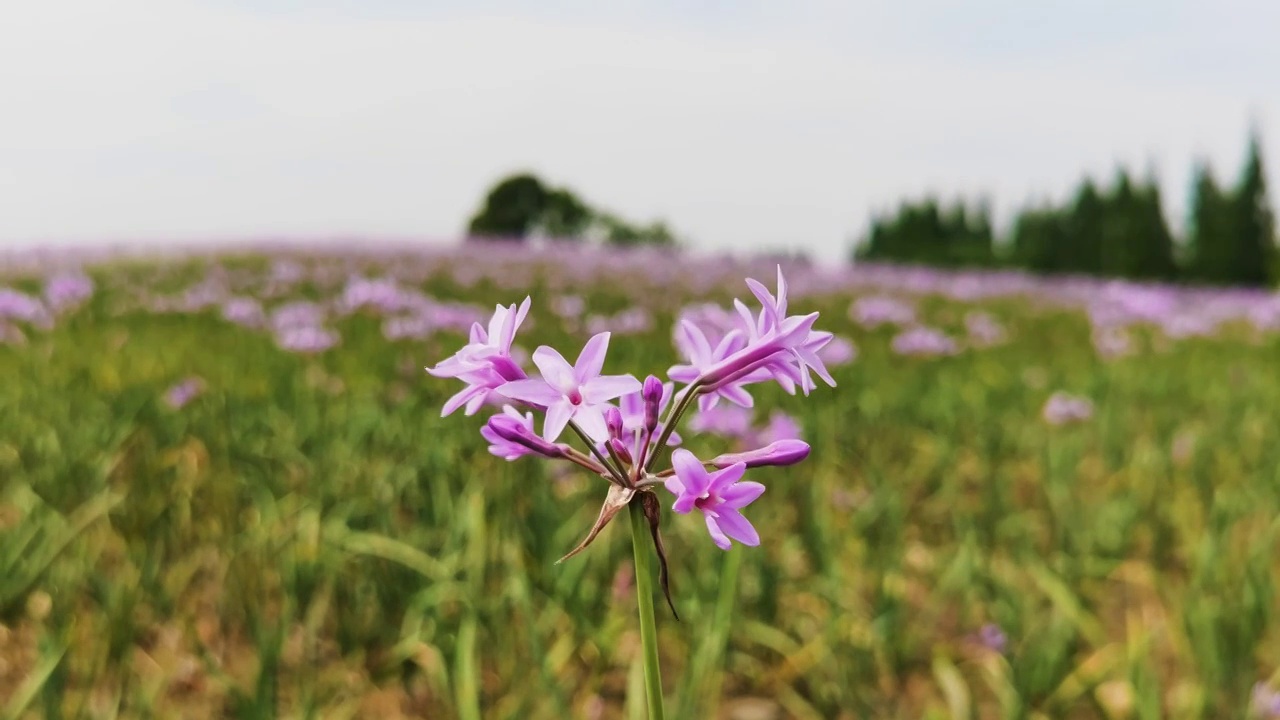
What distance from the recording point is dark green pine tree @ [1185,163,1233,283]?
29.8 m

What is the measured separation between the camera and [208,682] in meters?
2.88

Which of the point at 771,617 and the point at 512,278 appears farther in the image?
the point at 512,278

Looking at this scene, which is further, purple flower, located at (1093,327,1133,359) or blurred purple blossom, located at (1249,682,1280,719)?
purple flower, located at (1093,327,1133,359)

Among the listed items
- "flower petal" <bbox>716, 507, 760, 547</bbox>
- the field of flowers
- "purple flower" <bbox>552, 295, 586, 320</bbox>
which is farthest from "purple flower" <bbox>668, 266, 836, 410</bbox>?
"purple flower" <bbox>552, 295, 586, 320</bbox>

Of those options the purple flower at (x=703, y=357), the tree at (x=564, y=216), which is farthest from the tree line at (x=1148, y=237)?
the purple flower at (x=703, y=357)

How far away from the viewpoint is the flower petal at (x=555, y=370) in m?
0.94

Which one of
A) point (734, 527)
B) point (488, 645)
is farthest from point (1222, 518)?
point (734, 527)

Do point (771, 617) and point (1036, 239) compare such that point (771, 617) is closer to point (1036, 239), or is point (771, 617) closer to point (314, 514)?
point (314, 514)

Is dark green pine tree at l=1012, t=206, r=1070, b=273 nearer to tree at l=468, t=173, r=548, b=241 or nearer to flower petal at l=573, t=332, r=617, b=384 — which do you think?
tree at l=468, t=173, r=548, b=241

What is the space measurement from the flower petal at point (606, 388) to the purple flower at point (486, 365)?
0.09m

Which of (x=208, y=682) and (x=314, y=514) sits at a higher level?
(x=314, y=514)

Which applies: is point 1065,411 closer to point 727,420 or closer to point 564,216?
point 727,420

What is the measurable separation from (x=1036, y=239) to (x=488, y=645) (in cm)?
3383

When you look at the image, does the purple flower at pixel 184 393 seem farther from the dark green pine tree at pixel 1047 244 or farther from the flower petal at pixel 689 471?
the dark green pine tree at pixel 1047 244
